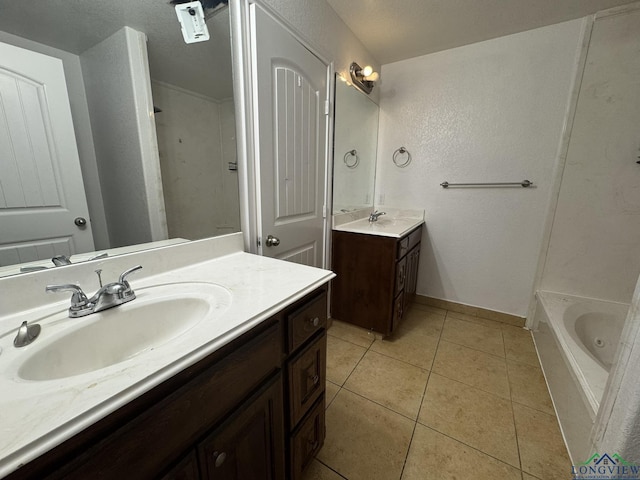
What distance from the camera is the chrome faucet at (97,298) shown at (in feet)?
2.05

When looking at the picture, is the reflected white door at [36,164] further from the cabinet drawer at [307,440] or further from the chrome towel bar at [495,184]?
the chrome towel bar at [495,184]

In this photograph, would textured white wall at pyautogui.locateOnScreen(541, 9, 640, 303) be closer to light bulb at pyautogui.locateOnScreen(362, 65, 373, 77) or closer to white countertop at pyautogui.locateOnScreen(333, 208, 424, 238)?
white countertop at pyautogui.locateOnScreen(333, 208, 424, 238)

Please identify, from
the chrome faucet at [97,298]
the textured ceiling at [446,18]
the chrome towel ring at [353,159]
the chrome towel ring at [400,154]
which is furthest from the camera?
the chrome towel ring at [400,154]

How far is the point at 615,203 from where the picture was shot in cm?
166

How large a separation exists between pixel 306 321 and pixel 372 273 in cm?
104

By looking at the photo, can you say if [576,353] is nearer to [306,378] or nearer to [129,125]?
[306,378]

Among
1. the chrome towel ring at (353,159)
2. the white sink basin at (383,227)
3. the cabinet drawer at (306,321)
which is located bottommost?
the cabinet drawer at (306,321)

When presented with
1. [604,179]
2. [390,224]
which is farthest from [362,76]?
[604,179]

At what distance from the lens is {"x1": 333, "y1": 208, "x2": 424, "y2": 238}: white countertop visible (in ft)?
5.69

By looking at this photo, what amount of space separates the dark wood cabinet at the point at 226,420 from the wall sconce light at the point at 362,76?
1650 mm

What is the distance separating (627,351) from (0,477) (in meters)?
1.10

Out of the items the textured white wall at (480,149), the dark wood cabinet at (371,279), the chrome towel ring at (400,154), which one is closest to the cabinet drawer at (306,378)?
the dark wood cabinet at (371,279)

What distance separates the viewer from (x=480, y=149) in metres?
1.99

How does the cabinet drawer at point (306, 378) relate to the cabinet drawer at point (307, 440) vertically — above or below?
above
